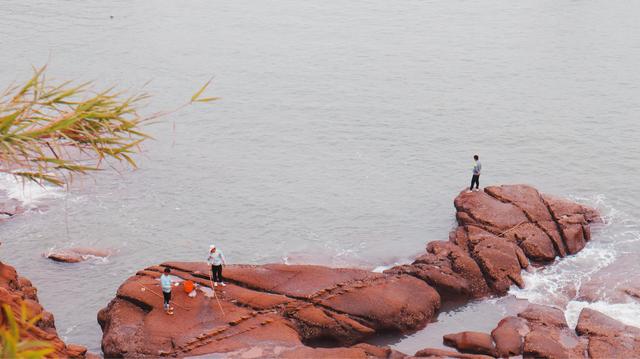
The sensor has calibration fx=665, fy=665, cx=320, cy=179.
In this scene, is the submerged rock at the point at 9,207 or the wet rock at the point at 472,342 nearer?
the wet rock at the point at 472,342

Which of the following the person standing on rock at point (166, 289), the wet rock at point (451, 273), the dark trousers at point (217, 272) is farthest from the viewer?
the wet rock at point (451, 273)

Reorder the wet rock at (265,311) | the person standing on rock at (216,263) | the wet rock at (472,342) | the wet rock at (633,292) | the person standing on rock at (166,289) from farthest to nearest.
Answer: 1. the wet rock at (633,292)
2. the wet rock at (472,342)
3. the person standing on rock at (216,263)
4. the person standing on rock at (166,289)
5. the wet rock at (265,311)

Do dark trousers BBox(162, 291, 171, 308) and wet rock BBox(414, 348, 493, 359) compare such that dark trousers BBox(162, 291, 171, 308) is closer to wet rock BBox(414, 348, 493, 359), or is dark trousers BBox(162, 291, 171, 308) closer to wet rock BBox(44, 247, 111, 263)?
wet rock BBox(414, 348, 493, 359)

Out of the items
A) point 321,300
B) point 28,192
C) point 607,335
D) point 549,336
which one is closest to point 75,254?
point 28,192

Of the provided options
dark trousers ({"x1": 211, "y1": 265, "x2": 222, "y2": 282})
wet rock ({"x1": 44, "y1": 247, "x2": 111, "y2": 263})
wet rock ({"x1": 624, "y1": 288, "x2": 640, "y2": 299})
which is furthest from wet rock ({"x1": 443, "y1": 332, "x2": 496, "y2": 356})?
wet rock ({"x1": 44, "y1": 247, "x2": 111, "y2": 263})

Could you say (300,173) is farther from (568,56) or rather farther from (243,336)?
(568,56)

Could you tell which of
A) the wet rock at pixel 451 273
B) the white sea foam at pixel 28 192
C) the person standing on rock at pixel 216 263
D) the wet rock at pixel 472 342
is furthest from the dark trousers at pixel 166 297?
the white sea foam at pixel 28 192

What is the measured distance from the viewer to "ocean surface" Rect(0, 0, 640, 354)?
38688mm

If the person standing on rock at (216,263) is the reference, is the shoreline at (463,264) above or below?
below

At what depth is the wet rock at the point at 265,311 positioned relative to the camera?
88.4 feet

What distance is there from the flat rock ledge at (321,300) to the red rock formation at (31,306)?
2.33 metres

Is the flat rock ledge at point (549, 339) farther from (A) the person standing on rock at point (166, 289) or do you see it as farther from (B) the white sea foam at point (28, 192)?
(B) the white sea foam at point (28, 192)

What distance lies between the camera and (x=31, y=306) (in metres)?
26.7

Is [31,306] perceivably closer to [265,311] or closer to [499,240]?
[265,311]
